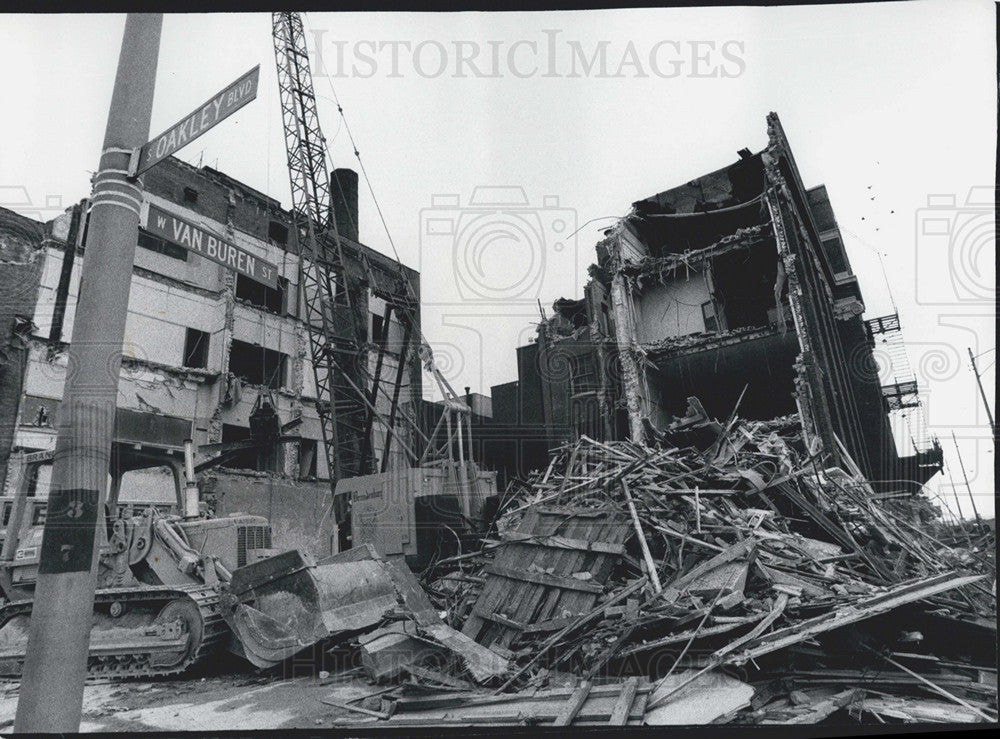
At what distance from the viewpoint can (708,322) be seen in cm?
1825

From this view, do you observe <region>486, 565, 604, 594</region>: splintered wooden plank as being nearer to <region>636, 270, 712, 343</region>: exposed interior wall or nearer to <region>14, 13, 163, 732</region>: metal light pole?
<region>14, 13, 163, 732</region>: metal light pole

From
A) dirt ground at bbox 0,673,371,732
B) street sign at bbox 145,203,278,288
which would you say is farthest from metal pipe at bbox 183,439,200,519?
street sign at bbox 145,203,278,288

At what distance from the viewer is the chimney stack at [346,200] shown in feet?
93.4

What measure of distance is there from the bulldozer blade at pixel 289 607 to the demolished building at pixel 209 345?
790cm

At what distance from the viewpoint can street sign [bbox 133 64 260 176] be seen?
4129 mm

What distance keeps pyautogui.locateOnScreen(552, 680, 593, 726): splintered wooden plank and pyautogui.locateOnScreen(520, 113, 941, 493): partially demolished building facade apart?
31.1 ft

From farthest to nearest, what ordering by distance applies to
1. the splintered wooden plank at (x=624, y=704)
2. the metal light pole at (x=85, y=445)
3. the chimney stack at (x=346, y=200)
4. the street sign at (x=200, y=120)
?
the chimney stack at (x=346, y=200), the splintered wooden plank at (x=624, y=704), the street sign at (x=200, y=120), the metal light pole at (x=85, y=445)

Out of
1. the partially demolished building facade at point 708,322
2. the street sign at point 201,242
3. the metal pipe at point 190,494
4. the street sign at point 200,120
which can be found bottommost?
the metal pipe at point 190,494

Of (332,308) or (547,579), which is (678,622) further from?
(332,308)

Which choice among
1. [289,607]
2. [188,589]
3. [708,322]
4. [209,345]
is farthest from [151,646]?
[209,345]

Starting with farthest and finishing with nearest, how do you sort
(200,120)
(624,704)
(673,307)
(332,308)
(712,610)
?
(332,308) → (673,307) → (712,610) → (624,704) → (200,120)

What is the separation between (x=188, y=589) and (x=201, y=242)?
4844 millimetres

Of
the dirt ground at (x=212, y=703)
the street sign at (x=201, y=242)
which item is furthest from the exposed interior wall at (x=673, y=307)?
the street sign at (x=201, y=242)

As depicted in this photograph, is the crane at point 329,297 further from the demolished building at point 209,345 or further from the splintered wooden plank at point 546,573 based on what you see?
the splintered wooden plank at point 546,573
